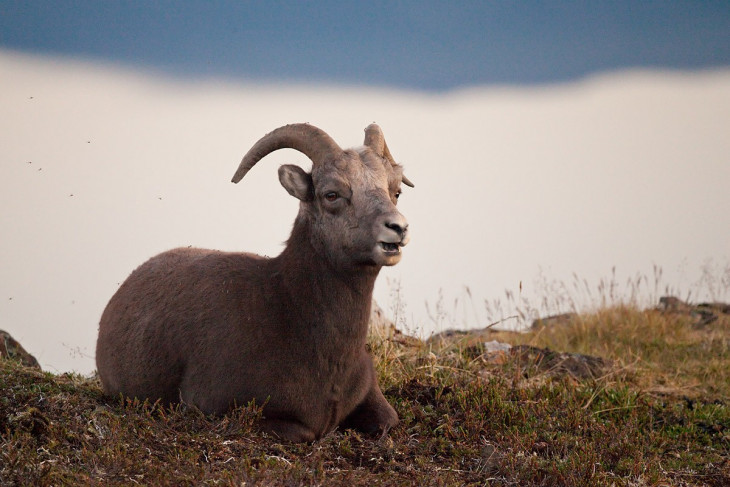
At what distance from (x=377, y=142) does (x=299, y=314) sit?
1785mm

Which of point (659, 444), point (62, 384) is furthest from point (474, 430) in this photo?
point (62, 384)

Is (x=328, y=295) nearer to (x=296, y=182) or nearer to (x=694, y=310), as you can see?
(x=296, y=182)

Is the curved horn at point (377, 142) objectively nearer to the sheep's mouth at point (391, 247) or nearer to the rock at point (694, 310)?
the sheep's mouth at point (391, 247)

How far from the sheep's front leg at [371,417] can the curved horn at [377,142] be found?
2123mm

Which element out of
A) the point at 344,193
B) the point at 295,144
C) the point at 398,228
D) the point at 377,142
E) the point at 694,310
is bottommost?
the point at 694,310

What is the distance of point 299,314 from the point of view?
7.20 meters

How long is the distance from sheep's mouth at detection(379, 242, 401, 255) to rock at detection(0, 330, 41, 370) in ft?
21.0

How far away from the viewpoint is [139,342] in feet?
25.8

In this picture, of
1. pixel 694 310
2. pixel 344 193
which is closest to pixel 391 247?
pixel 344 193

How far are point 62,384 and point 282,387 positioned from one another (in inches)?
134

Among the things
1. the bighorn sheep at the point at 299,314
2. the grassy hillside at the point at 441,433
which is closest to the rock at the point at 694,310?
the grassy hillside at the point at 441,433

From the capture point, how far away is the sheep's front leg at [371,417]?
771cm

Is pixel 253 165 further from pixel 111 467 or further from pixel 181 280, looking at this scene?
pixel 111 467

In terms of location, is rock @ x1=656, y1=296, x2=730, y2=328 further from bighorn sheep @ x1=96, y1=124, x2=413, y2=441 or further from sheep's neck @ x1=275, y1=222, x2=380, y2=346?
sheep's neck @ x1=275, y1=222, x2=380, y2=346
